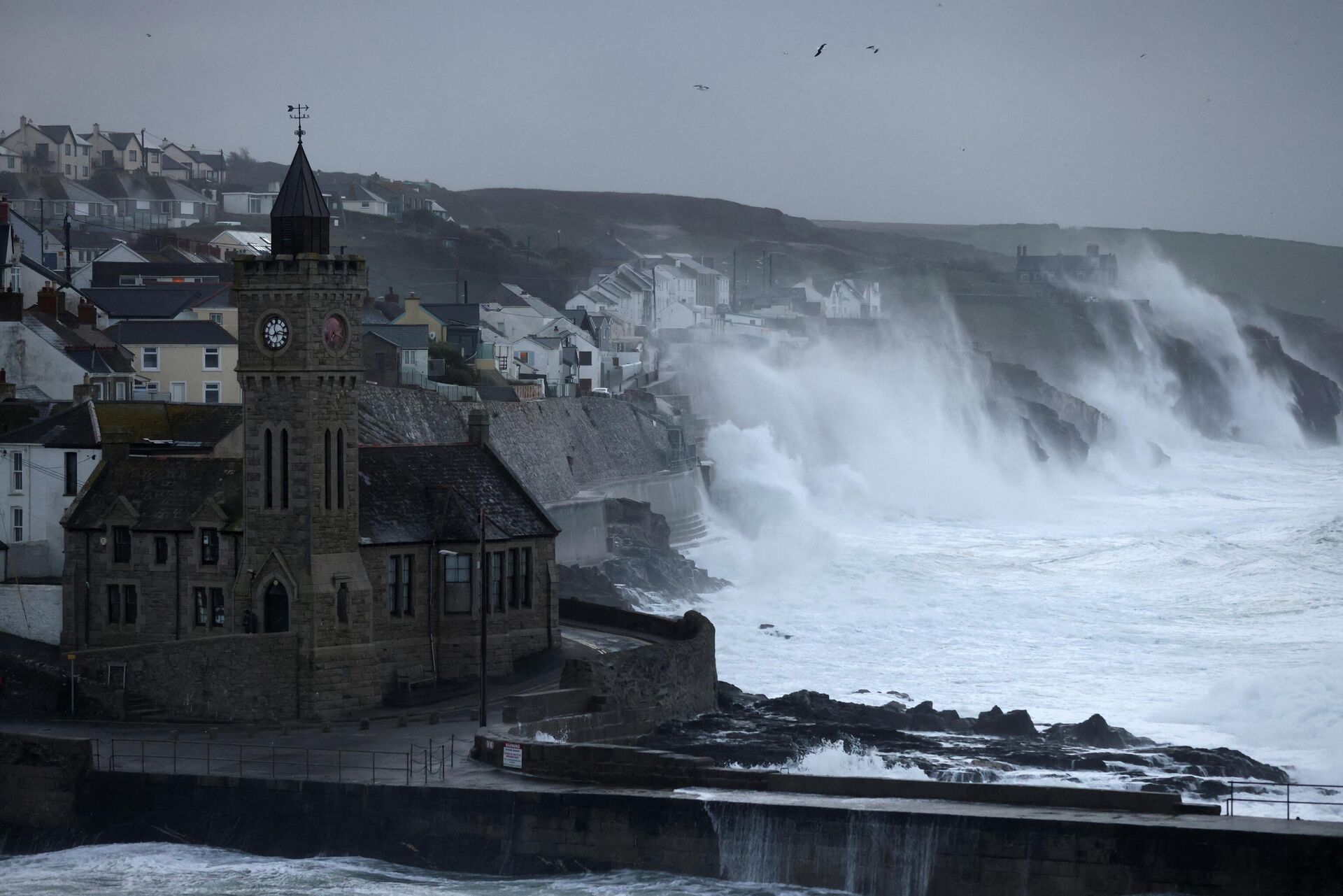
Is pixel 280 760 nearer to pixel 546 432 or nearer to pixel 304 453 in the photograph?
pixel 304 453

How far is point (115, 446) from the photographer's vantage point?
36.0 m

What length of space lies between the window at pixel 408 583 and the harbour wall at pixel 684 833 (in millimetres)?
6319

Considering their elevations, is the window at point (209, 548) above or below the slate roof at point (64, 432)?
below

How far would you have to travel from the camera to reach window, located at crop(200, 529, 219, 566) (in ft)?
109

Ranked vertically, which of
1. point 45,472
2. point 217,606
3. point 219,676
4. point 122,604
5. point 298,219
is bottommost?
point 219,676

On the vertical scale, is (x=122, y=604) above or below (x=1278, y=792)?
above

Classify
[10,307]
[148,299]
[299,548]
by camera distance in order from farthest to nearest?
[148,299] < [10,307] < [299,548]

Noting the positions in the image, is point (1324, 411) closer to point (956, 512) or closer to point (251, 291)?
point (956, 512)

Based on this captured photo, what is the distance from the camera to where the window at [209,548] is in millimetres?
33344

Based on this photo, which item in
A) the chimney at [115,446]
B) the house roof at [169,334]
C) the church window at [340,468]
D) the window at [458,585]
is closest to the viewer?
the church window at [340,468]

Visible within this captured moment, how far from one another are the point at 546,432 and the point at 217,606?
3075 cm

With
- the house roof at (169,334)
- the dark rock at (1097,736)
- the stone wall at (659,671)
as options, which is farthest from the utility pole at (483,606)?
the house roof at (169,334)

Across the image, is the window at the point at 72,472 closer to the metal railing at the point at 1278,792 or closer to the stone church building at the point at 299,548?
the stone church building at the point at 299,548

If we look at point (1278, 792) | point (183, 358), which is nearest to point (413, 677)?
point (1278, 792)
